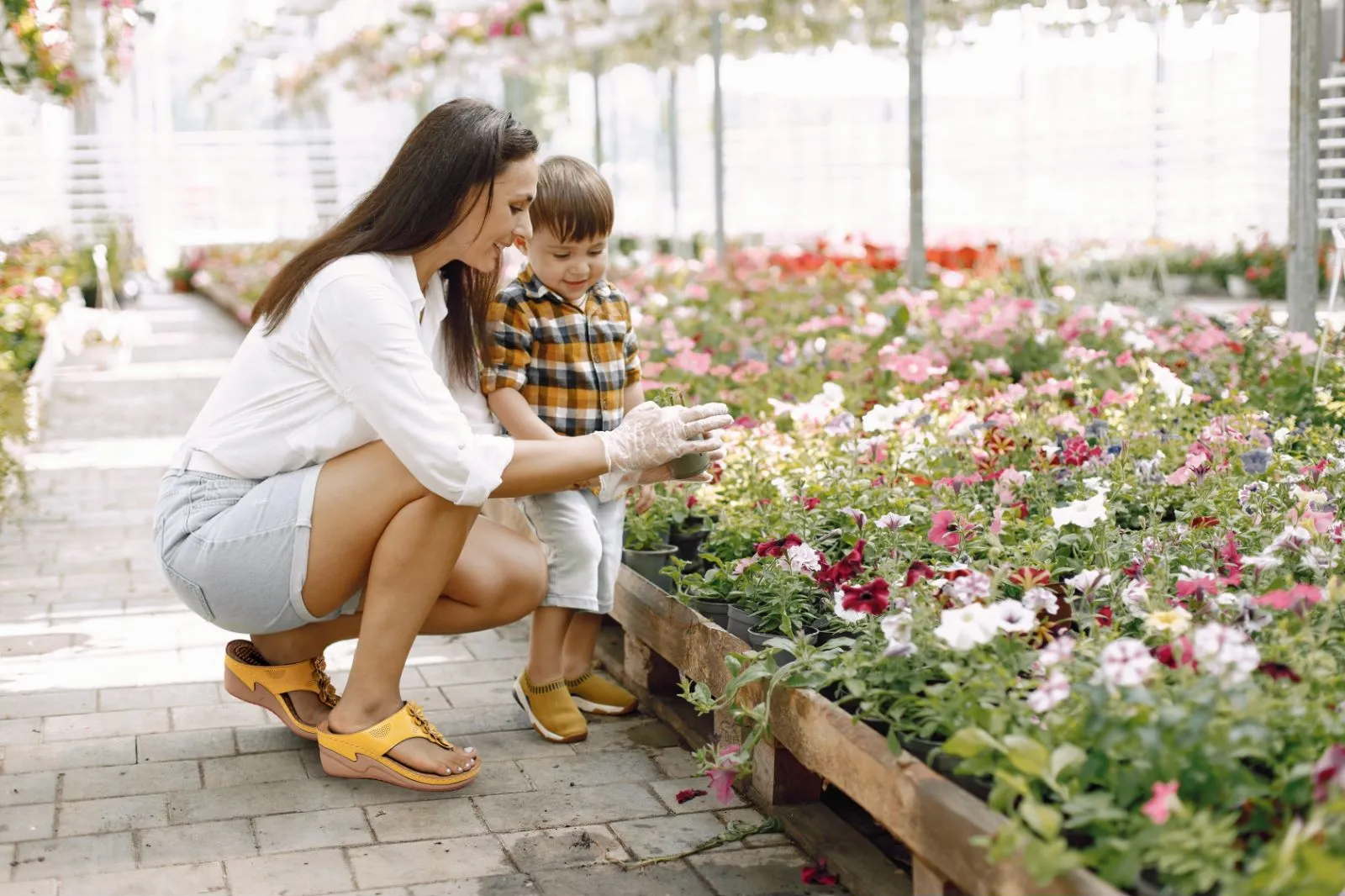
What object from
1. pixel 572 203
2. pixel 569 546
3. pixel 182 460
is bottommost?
pixel 569 546

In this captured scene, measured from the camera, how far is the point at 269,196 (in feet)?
62.0

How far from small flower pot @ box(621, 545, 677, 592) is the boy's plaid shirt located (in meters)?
0.33

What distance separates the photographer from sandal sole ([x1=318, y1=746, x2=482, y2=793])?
2.39 metres

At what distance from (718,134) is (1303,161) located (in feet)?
14.3

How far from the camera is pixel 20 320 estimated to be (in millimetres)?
7473

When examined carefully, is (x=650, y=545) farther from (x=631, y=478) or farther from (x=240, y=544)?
(x=240, y=544)

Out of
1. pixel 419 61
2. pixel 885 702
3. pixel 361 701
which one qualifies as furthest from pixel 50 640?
pixel 419 61

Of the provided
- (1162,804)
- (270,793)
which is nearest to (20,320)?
(270,793)

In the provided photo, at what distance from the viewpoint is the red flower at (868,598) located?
201cm

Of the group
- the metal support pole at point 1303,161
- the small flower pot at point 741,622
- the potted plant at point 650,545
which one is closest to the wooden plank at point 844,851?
the small flower pot at point 741,622

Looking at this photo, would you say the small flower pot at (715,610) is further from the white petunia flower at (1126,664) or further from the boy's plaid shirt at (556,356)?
the white petunia flower at (1126,664)

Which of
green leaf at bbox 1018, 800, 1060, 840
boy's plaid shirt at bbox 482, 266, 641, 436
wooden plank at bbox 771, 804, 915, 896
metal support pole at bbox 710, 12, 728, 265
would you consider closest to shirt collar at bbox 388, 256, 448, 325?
boy's plaid shirt at bbox 482, 266, 641, 436

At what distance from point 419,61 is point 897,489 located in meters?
11.1

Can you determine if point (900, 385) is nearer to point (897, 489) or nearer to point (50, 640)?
point (897, 489)
